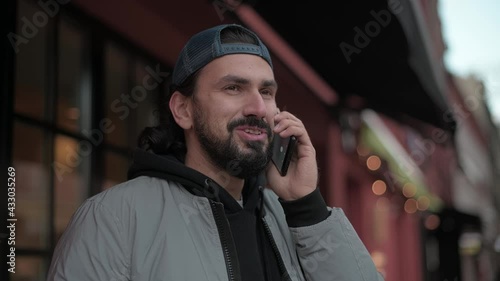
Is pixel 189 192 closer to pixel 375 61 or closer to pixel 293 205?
pixel 293 205

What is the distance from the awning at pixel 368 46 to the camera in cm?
423

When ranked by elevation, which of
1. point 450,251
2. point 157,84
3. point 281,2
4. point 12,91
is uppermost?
point 281,2

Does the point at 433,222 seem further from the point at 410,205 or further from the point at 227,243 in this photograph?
the point at 227,243

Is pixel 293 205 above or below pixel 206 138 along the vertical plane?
below

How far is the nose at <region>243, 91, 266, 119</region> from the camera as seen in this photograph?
196 cm

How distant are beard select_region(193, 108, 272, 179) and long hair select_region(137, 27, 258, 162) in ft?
0.54

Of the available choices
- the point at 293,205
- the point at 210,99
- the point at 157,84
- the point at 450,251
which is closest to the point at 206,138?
the point at 210,99

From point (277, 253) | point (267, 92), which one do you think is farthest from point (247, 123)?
point (277, 253)

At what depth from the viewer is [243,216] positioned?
202cm

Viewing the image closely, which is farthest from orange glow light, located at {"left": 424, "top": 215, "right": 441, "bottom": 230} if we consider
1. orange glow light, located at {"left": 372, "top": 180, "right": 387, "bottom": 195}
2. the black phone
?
the black phone

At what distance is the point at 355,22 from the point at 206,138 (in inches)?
101

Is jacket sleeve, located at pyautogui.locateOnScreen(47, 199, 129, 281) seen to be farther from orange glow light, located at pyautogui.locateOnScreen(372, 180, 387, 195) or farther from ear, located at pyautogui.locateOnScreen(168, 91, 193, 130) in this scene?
orange glow light, located at pyautogui.locateOnScreen(372, 180, 387, 195)

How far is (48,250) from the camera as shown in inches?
141

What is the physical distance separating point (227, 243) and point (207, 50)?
0.55m
